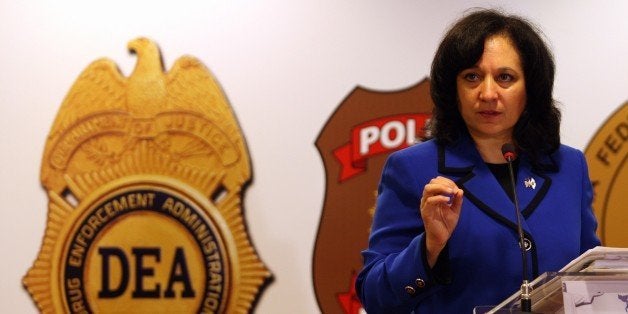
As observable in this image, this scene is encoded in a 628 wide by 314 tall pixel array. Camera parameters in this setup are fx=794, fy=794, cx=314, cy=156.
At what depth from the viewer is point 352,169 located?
9.18 ft

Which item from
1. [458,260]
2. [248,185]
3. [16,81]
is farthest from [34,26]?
[458,260]

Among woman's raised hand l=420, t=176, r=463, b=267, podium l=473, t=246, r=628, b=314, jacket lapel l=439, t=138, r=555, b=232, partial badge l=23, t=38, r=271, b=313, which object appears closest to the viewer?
podium l=473, t=246, r=628, b=314

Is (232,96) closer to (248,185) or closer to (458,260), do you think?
(248,185)

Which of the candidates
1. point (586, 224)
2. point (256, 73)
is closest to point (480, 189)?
point (586, 224)

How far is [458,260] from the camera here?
1.49 metres

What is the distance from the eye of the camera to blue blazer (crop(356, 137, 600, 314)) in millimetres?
1471

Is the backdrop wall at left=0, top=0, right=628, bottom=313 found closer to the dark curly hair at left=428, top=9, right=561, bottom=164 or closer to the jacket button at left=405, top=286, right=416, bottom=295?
the dark curly hair at left=428, top=9, right=561, bottom=164

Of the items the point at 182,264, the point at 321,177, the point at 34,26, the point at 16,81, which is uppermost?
the point at 34,26

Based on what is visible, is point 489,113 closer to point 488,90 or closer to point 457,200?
point 488,90

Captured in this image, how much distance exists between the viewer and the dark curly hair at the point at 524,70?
164 cm

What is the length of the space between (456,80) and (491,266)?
1.33 feet

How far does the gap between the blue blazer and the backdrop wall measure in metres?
1.17

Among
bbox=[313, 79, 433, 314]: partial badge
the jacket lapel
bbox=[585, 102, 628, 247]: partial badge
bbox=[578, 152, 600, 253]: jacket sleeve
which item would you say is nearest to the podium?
the jacket lapel

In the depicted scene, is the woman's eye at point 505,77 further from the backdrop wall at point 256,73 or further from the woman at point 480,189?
the backdrop wall at point 256,73
